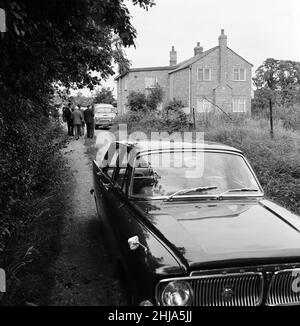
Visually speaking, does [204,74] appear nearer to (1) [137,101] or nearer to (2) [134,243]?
(1) [137,101]

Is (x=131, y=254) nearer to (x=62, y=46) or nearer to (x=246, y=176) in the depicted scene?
(x=246, y=176)

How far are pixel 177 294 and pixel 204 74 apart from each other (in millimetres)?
44226

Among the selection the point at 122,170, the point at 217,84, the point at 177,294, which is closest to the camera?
the point at 177,294

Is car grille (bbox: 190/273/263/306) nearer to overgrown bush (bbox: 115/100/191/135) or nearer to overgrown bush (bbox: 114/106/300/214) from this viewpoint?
overgrown bush (bbox: 114/106/300/214)

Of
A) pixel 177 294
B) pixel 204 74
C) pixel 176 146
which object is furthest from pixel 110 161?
A: pixel 204 74

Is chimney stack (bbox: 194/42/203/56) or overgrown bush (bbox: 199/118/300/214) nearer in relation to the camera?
overgrown bush (bbox: 199/118/300/214)

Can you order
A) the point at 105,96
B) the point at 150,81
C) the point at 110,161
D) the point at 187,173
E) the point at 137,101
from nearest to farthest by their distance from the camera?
the point at 187,173 → the point at 110,161 → the point at 137,101 → the point at 150,81 → the point at 105,96

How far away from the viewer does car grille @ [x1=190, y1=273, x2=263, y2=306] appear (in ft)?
10.0

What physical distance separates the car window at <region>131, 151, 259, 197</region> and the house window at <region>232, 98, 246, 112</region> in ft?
139

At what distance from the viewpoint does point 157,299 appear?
3039 mm

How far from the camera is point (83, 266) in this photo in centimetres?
541

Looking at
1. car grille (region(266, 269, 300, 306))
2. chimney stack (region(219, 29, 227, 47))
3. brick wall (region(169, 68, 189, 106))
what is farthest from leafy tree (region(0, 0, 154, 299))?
chimney stack (region(219, 29, 227, 47))
